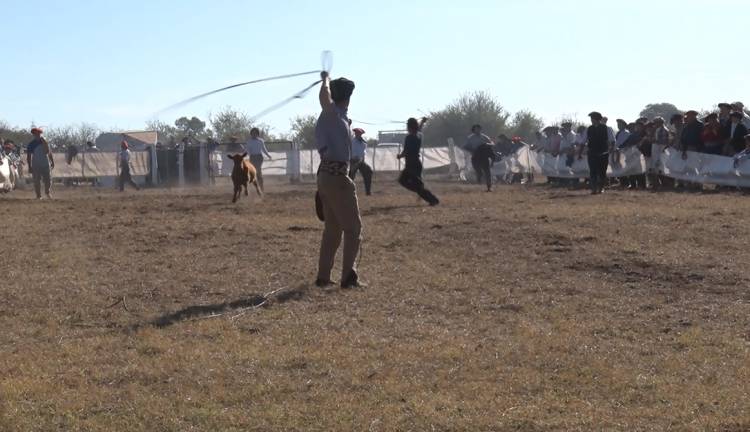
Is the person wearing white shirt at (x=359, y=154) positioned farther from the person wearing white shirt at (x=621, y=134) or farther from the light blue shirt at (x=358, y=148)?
the person wearing white shirt at (x=621, y=134)

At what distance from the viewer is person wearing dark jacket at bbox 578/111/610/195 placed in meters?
23.0

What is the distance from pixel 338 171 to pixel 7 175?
77.0 feet

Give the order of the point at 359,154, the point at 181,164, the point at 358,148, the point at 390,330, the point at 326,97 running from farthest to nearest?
the point at 181,164, the point at 358,148, the point at 359,154, the point at 326,97, the point at 390,330

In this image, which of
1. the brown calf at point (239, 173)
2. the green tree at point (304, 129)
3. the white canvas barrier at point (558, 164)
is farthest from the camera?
the green tree at point (304, 129)

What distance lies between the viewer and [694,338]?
26.2 feet

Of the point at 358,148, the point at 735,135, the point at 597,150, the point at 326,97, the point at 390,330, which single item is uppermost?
the point at 326,97

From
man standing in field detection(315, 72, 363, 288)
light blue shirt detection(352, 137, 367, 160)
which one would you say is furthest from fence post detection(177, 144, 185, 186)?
man standing in field detection(315, 72, 363, 288)

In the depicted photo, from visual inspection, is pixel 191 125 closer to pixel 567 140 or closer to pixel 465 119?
pixel 465 119

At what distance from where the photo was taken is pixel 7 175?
105 feet

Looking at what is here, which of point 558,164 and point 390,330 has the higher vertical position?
point 558,164

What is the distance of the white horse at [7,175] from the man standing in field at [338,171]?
22552 mm

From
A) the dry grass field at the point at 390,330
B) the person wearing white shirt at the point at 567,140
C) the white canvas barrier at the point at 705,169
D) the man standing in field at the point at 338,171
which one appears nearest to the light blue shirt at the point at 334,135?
the man standing in field at the point at 338,171

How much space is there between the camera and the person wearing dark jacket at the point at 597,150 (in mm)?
23031

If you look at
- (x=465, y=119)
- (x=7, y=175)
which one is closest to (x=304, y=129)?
(x=465, y=119)
